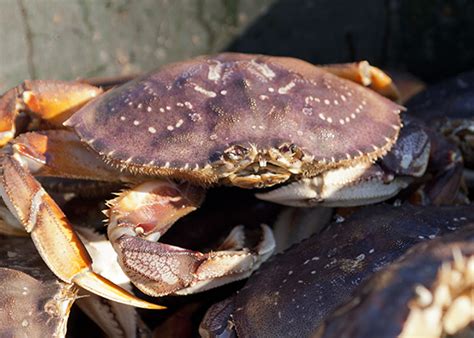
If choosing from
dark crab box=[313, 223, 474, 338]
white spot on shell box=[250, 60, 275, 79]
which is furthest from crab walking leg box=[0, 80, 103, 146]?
dark crab box=[313, 223, 474, 338]

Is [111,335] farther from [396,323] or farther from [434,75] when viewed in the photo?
[434,75]

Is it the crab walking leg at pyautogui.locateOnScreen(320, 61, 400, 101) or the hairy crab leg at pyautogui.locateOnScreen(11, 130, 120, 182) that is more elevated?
the crab walking leg at pyautogui.locateOnScreen(320, 61, 400, 101)

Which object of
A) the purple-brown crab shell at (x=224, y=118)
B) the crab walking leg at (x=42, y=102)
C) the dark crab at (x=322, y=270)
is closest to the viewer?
the dark crab at (x=322, y=270)

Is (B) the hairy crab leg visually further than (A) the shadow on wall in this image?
No

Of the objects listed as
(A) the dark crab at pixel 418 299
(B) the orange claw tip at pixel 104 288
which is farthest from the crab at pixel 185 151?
(A) the dark crab at pixel 418 299

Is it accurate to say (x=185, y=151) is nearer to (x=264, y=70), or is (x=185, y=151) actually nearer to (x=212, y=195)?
(x=264, y=70)

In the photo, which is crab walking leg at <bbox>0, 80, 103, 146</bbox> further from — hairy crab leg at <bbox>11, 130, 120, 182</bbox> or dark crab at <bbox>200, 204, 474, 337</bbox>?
dark crab at <bbox>200, 204, 474, 337</bbox>

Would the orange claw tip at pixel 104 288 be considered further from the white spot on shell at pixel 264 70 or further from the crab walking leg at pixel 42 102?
the white spot on shell at pixel 264 70
